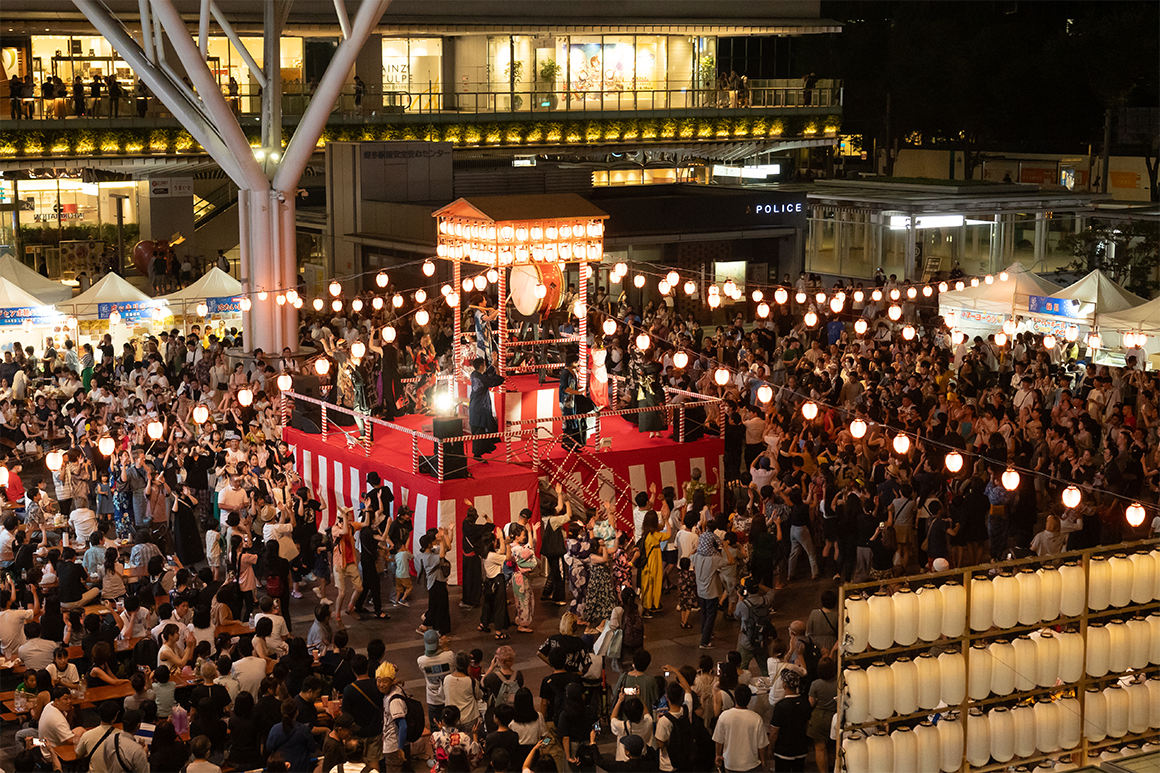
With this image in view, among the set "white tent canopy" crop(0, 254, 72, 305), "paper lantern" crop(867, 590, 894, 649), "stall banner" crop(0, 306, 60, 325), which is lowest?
"paper lantern" crop(867, 590, 894, 649)

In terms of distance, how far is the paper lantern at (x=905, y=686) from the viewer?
323 inches

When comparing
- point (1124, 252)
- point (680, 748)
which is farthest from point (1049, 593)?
point (1124, 252)

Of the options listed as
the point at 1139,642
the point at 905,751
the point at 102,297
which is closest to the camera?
the point at 905,751

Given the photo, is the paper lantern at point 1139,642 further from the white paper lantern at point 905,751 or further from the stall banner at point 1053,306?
the stall banner at point 1053,306

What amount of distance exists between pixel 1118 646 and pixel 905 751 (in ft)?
5.27

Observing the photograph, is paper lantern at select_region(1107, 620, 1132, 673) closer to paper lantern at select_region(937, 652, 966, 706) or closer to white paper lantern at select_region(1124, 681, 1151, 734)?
white paper lantern at select_region(1124, 681, 1151, 734)

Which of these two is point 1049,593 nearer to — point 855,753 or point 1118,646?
point 1118,646

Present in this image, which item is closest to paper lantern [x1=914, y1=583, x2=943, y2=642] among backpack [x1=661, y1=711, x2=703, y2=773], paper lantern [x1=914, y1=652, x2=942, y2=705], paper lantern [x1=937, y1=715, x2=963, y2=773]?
paper lantern [x1=914, y1=652, x2=942, y2=705]

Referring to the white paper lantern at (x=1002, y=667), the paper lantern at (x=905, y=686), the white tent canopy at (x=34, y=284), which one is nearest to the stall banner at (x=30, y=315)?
the white tent canopy at (x=34, y=284)

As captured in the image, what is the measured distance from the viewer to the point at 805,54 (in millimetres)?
65625

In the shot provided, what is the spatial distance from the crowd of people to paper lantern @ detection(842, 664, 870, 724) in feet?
4.85

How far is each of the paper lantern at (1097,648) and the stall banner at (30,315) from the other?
1899 cm

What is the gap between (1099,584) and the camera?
8602 millimetres

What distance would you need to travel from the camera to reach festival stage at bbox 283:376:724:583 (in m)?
15.9
